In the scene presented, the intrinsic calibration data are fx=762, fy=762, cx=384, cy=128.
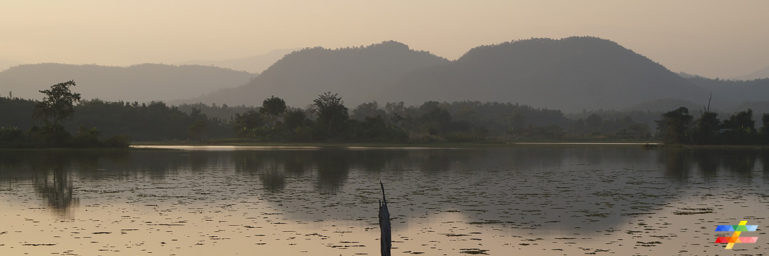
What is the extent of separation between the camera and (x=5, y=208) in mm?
35656

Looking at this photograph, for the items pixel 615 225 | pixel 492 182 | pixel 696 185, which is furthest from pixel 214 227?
pixel 696 185

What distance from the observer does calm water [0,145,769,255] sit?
2588cm

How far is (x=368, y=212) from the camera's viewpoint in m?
34.9

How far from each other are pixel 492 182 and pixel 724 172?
22.1m

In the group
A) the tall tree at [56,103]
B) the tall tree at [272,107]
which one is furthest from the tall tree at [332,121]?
the tall tree at [56,103]

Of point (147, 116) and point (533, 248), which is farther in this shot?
point (147, 116)

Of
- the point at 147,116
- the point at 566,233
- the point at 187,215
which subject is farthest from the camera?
the point at 147,116

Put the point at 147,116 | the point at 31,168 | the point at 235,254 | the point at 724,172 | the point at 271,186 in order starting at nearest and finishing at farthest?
the point at 235,254
the point at 271,186
the point at 724,172
the point at 31,168
the point at 147,116

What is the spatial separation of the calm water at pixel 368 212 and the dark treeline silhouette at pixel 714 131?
73.3 metres

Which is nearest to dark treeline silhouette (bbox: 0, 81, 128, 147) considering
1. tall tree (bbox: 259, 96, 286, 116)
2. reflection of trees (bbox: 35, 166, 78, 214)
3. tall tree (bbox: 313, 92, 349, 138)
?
tall tree (bbox: 313, 92, 349, 138)

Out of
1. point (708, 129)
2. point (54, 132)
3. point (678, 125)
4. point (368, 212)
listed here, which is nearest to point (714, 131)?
point (708, 129)

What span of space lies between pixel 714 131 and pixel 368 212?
4287 inches

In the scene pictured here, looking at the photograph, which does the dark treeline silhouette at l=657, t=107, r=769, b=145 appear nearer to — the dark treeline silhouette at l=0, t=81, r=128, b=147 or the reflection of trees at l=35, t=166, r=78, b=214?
the dark treeline silhouette at l=0, t=81, r=128, b=147

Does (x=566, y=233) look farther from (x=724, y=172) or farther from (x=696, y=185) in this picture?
(x=724, y=172)
